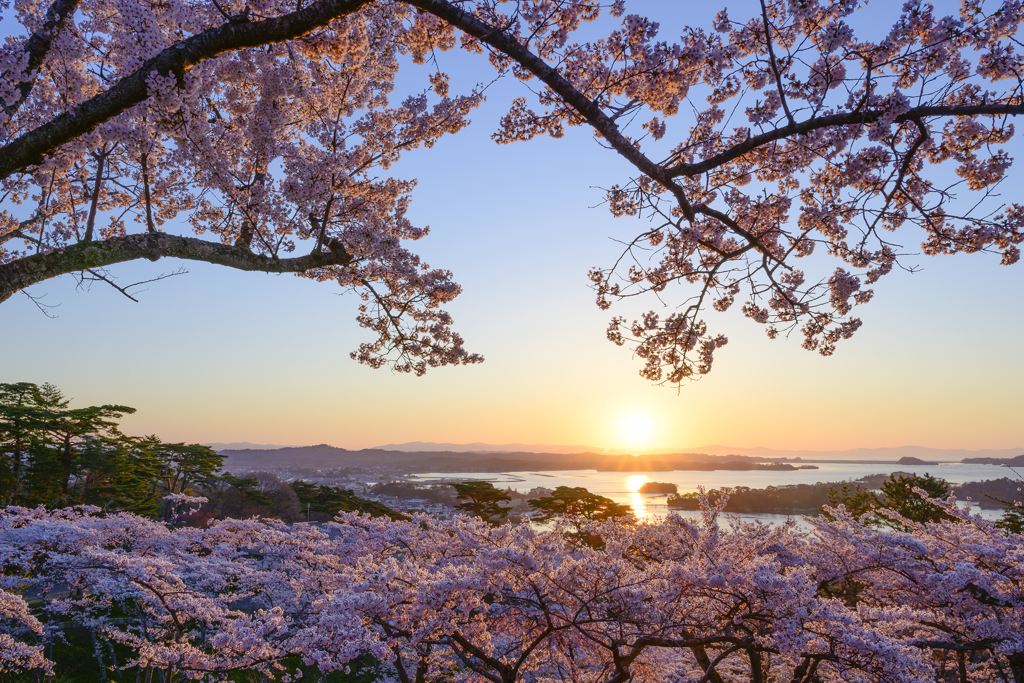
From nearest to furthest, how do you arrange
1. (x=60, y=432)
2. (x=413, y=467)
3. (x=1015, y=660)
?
1. (x=1015, y=660)
2. (x=60, y=432)
3. (x=413, y=467)

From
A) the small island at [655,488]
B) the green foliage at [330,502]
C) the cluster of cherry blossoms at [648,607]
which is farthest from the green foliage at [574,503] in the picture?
the small island at [655,488]

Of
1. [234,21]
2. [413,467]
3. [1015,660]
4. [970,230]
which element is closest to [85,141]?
[234,21]

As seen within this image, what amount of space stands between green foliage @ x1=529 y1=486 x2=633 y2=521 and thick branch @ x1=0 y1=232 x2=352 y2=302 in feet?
46.2

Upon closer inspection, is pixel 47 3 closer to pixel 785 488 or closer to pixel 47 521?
pixel 47 521

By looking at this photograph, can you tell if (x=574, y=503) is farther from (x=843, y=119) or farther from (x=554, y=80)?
(x=554, y=80)

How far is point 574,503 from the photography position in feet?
59.6

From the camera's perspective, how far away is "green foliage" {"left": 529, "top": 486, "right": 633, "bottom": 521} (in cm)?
1822

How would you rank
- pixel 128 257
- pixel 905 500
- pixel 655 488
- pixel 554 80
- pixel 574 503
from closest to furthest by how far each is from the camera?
pixel 554 80 < pixel 128 257 < pixel 574 503 < pixel 905 500 < pixel 655 488

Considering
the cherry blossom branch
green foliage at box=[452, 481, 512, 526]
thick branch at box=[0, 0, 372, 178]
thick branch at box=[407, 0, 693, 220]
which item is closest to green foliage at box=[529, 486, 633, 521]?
green foliage at box=[452, 481, 512, 526]

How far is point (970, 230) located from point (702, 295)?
277 cm

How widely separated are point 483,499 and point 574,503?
5077mm

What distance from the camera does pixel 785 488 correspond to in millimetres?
28391

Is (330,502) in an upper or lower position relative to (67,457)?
lower

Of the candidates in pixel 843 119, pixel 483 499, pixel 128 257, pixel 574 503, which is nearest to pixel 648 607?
pixel 843 119
